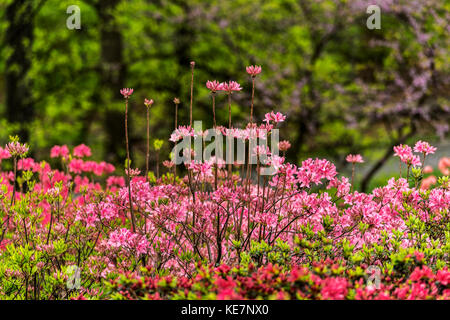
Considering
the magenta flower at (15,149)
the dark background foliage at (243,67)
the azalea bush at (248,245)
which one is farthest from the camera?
the dark background foliage at (243,67)

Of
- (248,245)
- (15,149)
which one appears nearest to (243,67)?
(248,245)

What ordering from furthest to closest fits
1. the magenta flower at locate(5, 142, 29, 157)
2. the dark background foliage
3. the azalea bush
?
the dark background foliage, the magenta flower at locate(5, 142, 29, 157), the azalea bush

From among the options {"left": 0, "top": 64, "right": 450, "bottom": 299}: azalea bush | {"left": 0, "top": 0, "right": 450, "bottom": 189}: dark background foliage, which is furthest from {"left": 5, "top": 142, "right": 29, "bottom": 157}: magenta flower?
{"left": 0, "top": 0, "right": 450, "bottom": 189}: dark background foliage

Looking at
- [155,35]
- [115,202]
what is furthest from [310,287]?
[155,35]

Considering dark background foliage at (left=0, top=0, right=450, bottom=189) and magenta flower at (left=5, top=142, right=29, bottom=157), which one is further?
dark background foliage at (left=0, top=0, right=450, bottom=189)

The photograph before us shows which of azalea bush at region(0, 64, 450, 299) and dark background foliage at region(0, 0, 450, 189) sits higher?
dark background foliage at region(0, 0, 450, 189)

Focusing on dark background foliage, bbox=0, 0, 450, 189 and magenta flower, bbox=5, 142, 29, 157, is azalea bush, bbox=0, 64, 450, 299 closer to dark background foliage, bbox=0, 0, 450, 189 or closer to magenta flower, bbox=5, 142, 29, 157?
magenta flower, bbox=5, 142, 29, 157

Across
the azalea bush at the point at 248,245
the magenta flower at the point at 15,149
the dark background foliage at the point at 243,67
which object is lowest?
the azalea bush at the point at 248,245

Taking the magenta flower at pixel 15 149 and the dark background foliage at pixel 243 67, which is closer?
the magenta flower at pixel 15 149

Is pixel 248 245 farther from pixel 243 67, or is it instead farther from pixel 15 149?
pixel 243 67

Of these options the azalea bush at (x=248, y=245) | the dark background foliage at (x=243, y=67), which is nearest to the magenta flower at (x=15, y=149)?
the azalea bush at (x=248, y=245)

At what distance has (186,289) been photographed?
8.45ft

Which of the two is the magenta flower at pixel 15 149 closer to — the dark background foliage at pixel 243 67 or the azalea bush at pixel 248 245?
the azalea bush at pixel 248 245
